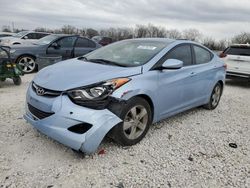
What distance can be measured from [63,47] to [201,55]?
604cm

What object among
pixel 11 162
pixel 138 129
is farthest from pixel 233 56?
pixel 11 162

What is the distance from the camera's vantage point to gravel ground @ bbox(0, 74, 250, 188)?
9.82 feet

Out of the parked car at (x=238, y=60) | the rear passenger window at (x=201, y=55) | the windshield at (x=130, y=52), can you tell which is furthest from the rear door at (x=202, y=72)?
the parked car at (x=238, y=60)

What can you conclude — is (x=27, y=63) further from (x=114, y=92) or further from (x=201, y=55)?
(x=114, y=92)

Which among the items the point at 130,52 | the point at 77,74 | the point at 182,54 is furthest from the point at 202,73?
the point at 77,74

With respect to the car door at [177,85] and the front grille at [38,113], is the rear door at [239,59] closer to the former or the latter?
the car door at [177,85]

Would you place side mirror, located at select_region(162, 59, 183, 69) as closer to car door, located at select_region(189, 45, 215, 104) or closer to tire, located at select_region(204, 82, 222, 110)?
car door, located at select_region(189, 45, 215, 104)

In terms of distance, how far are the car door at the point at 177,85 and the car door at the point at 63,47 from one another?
6014 millimetres

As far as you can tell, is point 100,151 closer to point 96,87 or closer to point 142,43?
point 96,87

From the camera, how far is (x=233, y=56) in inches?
370

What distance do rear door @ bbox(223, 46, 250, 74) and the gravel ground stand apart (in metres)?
4.91

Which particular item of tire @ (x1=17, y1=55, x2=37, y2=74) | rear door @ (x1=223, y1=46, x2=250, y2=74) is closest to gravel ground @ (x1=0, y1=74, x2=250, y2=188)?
tire @ (x1=17, y1=55, x2=37, y2=74)

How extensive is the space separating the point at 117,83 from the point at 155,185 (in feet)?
4.24

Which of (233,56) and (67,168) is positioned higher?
(233,56)
